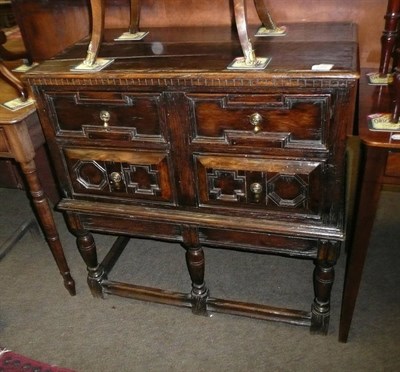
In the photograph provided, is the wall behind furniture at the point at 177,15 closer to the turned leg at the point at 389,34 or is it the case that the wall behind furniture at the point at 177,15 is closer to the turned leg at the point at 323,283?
the turned leg at the point at 389,34

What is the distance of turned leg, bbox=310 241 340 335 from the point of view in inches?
54.1

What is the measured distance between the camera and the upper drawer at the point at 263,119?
1136 millimetres

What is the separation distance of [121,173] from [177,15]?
0.70 m

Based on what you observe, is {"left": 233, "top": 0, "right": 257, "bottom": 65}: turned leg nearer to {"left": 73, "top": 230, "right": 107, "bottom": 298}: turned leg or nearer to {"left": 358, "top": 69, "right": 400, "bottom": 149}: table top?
{"left": 358, "top": 69, "right": 400, "bottom": 149}: table top

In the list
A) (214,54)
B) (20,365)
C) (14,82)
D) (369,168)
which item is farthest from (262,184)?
(20,365)

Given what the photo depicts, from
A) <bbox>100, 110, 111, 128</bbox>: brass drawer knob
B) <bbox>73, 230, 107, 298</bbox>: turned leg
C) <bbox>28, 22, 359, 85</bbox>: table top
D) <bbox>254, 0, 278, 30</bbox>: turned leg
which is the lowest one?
<bbox>73, 230, 107, 298</bbox>: turned leg

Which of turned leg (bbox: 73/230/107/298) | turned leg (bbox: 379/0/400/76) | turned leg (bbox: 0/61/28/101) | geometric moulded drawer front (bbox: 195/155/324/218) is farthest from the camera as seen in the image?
turned leg (bbox: 73/230/107/298)

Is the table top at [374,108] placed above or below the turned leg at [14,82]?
→ below

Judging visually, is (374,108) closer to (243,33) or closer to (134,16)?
(243,33)

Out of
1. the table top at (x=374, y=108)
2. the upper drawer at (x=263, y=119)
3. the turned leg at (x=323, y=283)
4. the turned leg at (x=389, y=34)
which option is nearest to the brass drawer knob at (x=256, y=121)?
the upper drawer at (x=263, y=119)

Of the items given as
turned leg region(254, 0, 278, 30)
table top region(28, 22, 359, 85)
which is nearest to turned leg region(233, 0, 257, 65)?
table top region(28, 22, 359, 85)

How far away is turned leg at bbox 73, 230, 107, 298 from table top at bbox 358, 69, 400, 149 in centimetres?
108

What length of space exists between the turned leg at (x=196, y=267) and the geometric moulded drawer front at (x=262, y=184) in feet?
Answer: 0.61

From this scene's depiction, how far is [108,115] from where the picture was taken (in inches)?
51.9
